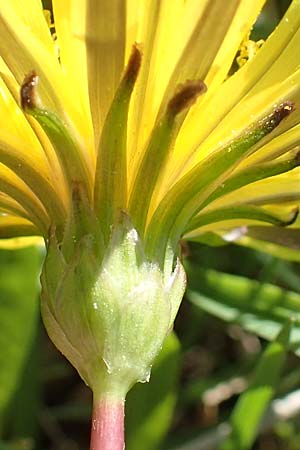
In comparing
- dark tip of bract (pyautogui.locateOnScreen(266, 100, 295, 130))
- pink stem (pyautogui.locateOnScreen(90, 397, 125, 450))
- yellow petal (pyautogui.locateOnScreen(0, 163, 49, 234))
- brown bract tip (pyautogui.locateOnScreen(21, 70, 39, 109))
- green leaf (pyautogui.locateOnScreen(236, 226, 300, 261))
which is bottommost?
pink stem (pyautogui.locateOnScreen(90, 397, 125, 450))

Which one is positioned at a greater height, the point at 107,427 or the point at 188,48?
the point at 188,48

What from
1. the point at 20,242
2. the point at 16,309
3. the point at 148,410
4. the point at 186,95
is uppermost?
the point at 186,95

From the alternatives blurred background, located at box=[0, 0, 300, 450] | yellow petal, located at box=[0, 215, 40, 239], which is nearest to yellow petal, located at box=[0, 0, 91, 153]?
yellow petal, located at box=[0, 215, 40, 239]

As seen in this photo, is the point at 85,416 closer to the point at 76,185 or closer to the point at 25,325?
the point at 25,325

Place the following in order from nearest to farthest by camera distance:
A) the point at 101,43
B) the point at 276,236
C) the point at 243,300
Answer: the point at 101,43, the point at 276,236, the point at 243,300

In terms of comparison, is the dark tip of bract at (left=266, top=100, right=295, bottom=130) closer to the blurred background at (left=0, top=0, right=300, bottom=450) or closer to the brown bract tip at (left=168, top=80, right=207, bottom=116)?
the brown bract tip at (left=168, top=80, right=207, bottom=116)

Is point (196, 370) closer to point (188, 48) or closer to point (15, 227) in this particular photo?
point (15, 227)

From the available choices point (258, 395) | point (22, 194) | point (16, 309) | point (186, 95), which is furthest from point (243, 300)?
point (186, 95)
